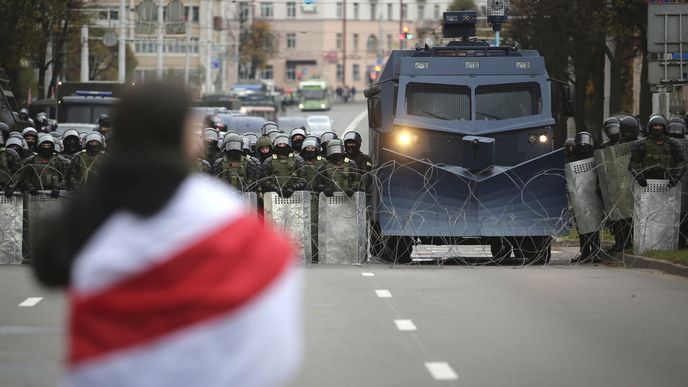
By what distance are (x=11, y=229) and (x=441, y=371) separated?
11.7m

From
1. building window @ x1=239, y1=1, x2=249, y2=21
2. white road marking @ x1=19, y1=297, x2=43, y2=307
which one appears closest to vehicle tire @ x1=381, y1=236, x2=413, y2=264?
white road marking @ x1=19, y1=297, x2=43, y2=307

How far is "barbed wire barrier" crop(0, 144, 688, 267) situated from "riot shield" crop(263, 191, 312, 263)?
13 mm

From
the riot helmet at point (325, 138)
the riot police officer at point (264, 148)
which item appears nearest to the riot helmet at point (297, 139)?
the riot helmet at point (325, 138)

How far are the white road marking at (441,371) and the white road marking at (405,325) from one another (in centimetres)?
205

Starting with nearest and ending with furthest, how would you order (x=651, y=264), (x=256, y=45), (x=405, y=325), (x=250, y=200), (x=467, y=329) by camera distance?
(x=467, y=329) < (x=405, y=325) < (x=651, y=264) < (x=250, y=200) < (x=256, y=45)

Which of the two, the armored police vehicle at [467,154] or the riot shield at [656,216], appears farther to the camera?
the armored police vehicle at [467,154]

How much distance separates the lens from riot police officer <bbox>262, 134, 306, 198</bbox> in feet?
70.6

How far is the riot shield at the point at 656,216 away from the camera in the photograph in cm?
2062

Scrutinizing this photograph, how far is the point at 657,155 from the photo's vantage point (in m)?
20.8

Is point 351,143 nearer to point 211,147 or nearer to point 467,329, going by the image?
point 211,147

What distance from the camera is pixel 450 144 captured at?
69.9 ft

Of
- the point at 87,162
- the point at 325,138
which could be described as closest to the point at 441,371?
the point at 87,162

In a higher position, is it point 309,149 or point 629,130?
point 629,130

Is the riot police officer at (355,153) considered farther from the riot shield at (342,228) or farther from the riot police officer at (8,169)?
the riot police officer at (8,169)
